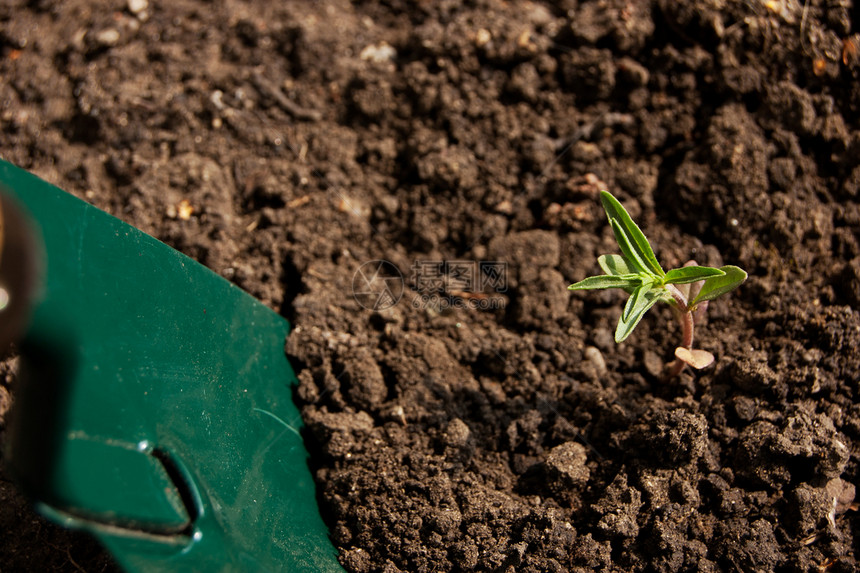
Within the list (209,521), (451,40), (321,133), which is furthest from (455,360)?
(451,40)

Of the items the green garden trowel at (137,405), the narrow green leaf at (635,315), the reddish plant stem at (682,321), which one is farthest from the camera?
the reddish plant stem at (682,321)

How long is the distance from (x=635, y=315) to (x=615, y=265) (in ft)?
0.62

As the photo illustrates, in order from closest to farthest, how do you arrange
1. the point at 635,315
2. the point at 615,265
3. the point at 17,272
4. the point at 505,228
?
1. the point at 17,272
2. the point at 635,315
3. the point at 615,265
4. the point at 505,228

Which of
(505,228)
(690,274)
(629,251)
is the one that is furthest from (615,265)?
(505,228)

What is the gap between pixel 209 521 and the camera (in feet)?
3.98

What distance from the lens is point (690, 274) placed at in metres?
1.40

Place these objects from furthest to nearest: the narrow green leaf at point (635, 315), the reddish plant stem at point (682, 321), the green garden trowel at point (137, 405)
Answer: the reddish plant stem at point (682, 321) < the narrow green leaf at point (635, 315) < the green garden trowel at point (137, 405)

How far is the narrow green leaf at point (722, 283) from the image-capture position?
55.0 inches

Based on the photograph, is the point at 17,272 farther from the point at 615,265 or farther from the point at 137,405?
the point at 615,265

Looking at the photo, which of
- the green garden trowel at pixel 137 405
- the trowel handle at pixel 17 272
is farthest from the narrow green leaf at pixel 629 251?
the trowel handle at pixel 17 272

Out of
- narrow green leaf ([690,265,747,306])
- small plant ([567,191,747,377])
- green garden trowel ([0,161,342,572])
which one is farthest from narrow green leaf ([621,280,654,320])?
green garden trowel ([0,161,342,572])

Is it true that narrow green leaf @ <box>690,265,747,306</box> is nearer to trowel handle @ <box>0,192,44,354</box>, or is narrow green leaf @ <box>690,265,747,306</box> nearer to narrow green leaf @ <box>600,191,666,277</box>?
narrow green leaf @ <box>600,191,666,277</box>

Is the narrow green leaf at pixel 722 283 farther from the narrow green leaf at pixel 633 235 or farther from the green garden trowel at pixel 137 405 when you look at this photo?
the green garden trowel at pixel 137 405

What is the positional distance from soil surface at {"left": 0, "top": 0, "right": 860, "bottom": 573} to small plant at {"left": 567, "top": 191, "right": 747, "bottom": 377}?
235 millimetres
